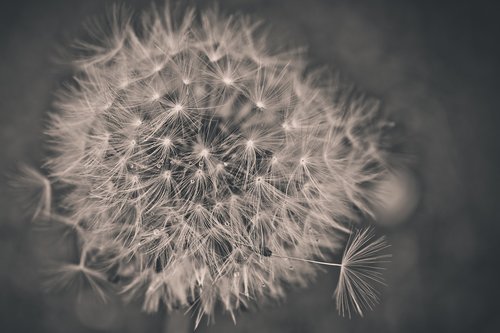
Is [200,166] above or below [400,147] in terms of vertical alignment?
below

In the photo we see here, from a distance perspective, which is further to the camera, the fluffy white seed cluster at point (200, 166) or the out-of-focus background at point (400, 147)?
the out-of-focus background at point (400, 147)

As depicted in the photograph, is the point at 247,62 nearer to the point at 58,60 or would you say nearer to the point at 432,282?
the point at 58,60

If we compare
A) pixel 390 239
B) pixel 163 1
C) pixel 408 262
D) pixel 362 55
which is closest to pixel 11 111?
pixel 163 1

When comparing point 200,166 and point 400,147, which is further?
point 400,147

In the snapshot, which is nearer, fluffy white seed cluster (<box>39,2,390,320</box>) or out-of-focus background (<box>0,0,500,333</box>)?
fluffy white seed cluster (<box>39,2,390,320</box>)
